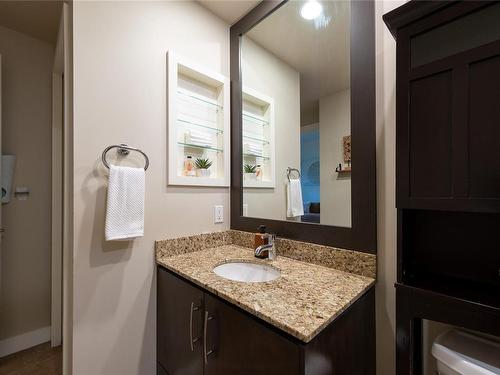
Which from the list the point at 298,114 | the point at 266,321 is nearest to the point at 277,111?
the point at 298,114

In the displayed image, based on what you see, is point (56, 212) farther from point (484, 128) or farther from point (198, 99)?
point (484, 128)

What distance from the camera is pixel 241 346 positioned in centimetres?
79

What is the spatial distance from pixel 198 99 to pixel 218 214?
781mm

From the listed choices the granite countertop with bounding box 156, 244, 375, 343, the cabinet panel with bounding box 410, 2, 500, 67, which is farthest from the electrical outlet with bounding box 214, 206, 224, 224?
the cabinet panel with bounding box 410, 2, 500, 67

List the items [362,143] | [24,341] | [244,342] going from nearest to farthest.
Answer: [244,342] < [362,143] < [24,341]

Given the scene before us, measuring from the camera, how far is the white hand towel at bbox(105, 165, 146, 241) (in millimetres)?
1075

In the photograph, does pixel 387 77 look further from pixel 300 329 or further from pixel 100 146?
pixel 100 146

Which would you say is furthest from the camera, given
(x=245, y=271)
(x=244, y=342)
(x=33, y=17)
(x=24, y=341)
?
(x=24, y=341)

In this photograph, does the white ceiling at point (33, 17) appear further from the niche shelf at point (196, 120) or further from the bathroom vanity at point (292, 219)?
the bathroom vanity at point (292, 219)

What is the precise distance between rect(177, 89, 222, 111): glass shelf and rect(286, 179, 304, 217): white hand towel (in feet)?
2.52

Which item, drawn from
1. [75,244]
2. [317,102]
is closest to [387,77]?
[317,102]

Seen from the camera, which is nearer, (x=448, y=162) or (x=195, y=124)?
(x=448, y=162)

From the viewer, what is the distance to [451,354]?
0.69 m

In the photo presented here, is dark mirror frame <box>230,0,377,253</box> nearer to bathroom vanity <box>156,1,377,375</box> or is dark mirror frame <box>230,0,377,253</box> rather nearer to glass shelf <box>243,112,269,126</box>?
bathroom vanity <box>156,1,377,375</box>
